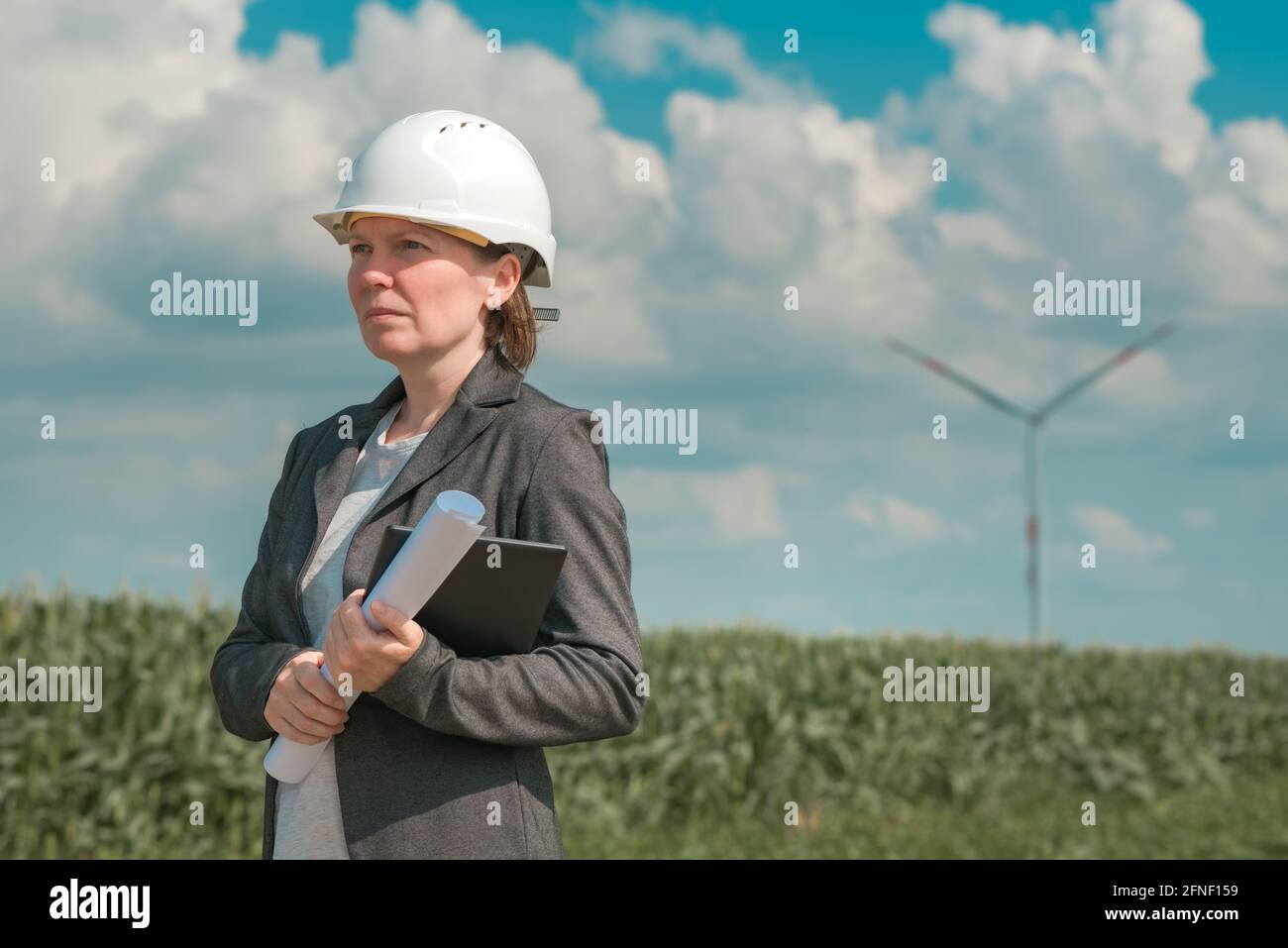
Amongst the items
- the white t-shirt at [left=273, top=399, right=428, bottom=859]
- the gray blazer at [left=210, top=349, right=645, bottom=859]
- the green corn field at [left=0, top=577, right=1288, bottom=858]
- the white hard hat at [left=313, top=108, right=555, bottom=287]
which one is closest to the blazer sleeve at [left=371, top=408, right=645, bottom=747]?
the gray blazer at [left=210, top=349, right=645, bottom=859]

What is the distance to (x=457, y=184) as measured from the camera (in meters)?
2.31

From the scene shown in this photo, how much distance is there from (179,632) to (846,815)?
18.2 feet

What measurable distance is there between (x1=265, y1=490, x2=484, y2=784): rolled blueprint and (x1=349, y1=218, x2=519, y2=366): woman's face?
406 mm

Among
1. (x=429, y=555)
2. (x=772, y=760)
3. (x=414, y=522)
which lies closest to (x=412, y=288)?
(x=414, y=522)

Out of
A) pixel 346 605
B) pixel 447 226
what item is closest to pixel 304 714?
pixel 346 605

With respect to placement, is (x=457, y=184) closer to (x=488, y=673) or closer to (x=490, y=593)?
(x=490, y=593)

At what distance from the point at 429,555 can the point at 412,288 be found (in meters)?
0.54

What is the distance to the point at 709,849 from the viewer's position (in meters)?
9.49

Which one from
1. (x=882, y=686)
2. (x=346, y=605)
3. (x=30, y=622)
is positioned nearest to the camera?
(x=346, y=605)

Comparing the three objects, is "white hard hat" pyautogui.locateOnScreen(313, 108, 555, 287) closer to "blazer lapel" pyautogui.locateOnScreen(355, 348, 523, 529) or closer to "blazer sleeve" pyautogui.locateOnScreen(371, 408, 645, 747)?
"blazer lapel" pyautogui.locateOnScreen(355, 348, 523, 529)

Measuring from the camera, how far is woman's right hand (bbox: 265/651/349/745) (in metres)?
2.10

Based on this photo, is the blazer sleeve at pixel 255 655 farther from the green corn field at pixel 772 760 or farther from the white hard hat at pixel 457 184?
the green corn field at pixel 772 760

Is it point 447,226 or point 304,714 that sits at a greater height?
point 447,226
